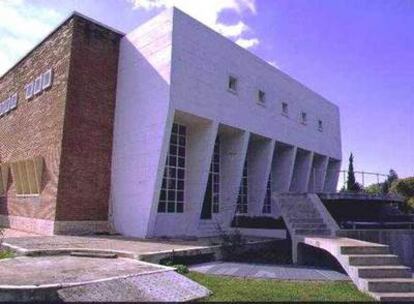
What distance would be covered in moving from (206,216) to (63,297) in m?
13.1

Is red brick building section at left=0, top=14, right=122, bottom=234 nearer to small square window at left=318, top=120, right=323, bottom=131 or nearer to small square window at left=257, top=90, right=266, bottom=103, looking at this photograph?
small square window at left=257, top=90, right=266, bottom=103

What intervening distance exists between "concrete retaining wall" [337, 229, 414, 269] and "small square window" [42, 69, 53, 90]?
13593 millimetres

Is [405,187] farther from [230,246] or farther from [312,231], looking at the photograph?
[230,246]

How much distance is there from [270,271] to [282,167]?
1471cm

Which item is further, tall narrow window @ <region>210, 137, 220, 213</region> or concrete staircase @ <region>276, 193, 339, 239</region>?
tall narrow window @ <region>210, 137, 220, 213</region>

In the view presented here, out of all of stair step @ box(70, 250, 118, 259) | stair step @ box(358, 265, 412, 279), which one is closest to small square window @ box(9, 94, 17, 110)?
stair step @ box(70, 250, 118, 259)

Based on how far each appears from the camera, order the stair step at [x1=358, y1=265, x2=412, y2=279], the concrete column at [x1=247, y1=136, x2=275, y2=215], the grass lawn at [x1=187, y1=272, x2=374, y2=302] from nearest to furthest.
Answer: the grass lawn at [x1=187, y1=272, x2=374, y2=302]
the stair step at [x1=358, y1=265, x2=412, y2=279]
the concrete column at [x1=247, y1=136, x2=275, y2=215]

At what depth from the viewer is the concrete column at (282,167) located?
24156 millimetres

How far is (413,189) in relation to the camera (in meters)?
36.1

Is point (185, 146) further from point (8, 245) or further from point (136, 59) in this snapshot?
point (8, 245)

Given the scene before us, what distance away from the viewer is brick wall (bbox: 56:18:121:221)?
15893mm

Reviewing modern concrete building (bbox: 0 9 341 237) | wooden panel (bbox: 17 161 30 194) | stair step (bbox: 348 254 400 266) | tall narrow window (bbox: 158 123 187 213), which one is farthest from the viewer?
wooden panel (bbox: 17 161 30 194)

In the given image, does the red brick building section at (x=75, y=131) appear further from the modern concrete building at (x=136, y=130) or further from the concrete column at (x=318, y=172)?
the concrete column at (x=318, y=172)

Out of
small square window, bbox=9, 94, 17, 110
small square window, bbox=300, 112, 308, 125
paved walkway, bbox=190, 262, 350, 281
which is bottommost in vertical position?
paved walkway, bbox=190, 262, 350, 281
